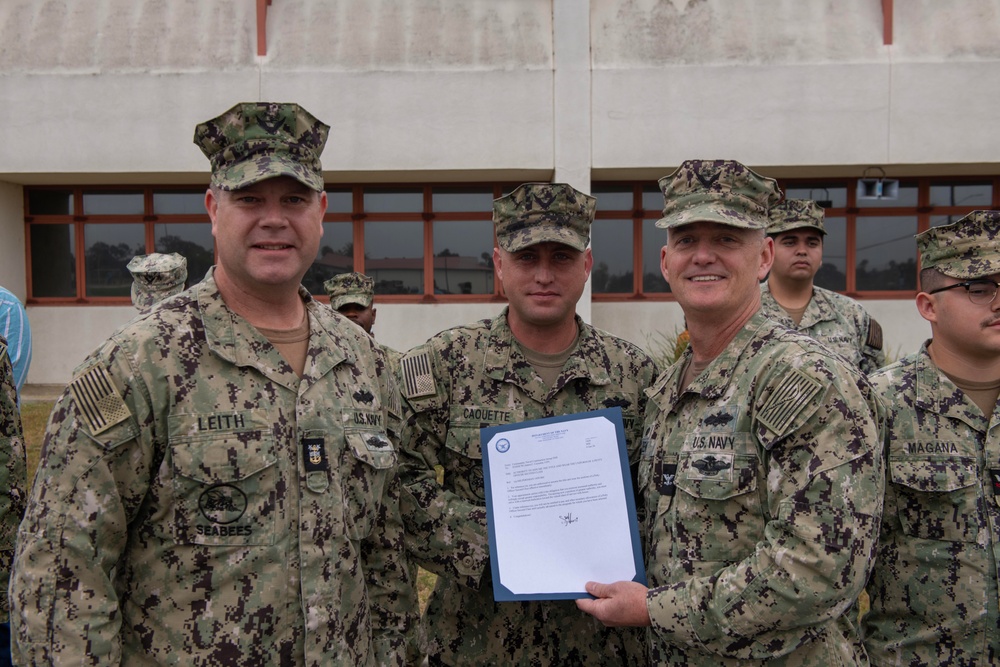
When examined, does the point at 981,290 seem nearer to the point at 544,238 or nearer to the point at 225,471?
the point at 544,238

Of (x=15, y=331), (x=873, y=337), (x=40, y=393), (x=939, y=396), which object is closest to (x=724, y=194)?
(x=939, y=396)

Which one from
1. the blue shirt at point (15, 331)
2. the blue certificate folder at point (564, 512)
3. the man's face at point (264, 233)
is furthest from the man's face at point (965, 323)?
the blue shirt at point (15, 331)

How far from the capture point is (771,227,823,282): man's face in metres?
5.19

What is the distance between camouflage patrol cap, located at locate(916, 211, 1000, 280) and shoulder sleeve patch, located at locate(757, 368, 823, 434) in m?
0.98

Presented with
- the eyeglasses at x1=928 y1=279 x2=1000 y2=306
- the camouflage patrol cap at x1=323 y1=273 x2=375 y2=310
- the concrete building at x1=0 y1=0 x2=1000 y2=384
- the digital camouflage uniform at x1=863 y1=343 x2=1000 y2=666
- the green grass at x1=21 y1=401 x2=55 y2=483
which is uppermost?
the concrete building at x1=0 y1=0 x2=1000 y2=384

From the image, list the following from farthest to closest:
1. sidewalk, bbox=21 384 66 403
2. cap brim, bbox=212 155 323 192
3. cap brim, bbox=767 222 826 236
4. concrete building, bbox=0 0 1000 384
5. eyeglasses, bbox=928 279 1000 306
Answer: sidewalk, bbox=21 384 66 403 → concrete building, bbox=0 0 1000 384 → cap brim, bbox=767 222 826 236 → eyeglasses, bbox=928 279 1000 306 → cap brim, bbox=212 155 323 192

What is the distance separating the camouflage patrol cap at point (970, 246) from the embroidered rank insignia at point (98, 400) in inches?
103

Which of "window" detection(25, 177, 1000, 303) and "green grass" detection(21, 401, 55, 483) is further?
"window" detection(25, 177, 1000, 303)

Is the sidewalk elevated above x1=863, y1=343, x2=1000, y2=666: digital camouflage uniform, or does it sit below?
below

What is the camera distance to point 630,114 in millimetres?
11461

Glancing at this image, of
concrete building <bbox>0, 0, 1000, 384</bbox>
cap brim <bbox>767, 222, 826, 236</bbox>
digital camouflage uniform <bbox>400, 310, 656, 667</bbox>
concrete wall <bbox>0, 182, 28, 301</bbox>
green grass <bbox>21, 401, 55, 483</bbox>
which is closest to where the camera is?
digital camouflage uniform <bbox>400, 310, 656, 667</bbox>

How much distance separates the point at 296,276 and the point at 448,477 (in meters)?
1.16

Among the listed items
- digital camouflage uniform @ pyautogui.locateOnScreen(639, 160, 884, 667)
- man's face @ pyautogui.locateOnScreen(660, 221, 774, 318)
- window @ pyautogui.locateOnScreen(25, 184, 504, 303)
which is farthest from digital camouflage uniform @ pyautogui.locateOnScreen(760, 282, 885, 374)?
window @ pyautogui.locateOnScreen(25, 184, 504, 303)

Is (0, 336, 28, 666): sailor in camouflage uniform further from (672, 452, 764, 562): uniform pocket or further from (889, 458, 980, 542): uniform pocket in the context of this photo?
(889, 458, 980, 542): uniform pocket
